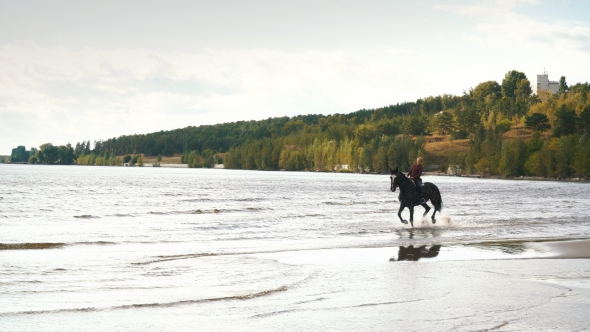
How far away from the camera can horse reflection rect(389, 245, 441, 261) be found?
661 inches

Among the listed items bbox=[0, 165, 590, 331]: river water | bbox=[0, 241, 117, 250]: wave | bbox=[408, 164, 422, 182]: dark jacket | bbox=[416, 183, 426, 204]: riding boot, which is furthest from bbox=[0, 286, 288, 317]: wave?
bbox=[416, 183, 426, 204]: riding boot

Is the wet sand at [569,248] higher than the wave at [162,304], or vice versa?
the wave at [162,304]

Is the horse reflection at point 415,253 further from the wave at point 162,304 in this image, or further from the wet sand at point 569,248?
the wave at point 162,304

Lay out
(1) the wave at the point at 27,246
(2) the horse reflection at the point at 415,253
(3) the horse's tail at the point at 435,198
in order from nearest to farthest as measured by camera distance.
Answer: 1. (2) the horse reflection at the point at 415,253
2. (1) the wave at the point at 27,246
3. (3) the horse's tail at the point at 435,198

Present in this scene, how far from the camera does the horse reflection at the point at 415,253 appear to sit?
16797mm

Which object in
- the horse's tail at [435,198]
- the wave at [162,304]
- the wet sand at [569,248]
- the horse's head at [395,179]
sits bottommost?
the wet sand at [569,248]

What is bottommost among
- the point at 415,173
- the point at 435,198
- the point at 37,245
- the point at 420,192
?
the point at 37,245

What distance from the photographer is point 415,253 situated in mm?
17922

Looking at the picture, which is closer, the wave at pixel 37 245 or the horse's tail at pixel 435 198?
the wave at pixel 37 245

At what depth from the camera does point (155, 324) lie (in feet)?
30.0

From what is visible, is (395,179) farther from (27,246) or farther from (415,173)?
(27,246)

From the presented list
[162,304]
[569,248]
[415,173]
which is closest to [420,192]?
[415,173]

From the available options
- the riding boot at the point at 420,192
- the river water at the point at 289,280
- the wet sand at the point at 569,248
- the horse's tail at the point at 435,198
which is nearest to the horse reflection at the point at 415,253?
the river water at the point at 289,280

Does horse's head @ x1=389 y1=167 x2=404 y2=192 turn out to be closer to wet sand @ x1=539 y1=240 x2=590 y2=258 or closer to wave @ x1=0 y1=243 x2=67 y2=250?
wet sand @ x1=539 y1=240 x2=590 y2=258
